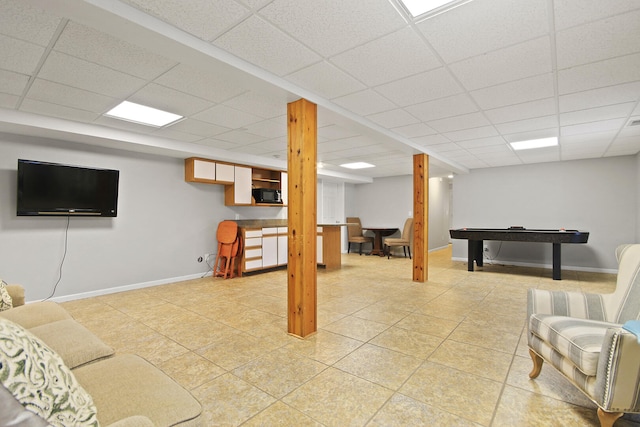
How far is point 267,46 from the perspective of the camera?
2164mm

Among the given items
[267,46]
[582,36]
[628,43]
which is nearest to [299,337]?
[267,46]

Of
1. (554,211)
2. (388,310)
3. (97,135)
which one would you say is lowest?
(388,310)

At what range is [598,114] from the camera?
3559 mm

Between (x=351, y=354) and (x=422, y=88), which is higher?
(x=422, y=88)

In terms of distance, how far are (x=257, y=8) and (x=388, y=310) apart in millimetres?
3347

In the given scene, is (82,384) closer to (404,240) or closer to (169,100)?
(169,100)

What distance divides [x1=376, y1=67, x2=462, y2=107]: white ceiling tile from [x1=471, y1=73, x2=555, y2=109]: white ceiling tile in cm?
33

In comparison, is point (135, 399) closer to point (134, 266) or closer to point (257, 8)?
point (257, 8)

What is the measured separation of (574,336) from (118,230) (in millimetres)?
5594

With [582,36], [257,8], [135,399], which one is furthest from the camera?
[582,36]

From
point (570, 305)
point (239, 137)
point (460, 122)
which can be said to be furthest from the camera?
point (239, 137)

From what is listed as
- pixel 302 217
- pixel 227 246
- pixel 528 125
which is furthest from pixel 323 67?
pixel 227 246

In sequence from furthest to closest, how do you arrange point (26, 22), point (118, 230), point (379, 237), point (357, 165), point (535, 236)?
1. point (379, 237)
2. point (357, 165)
3. point (535, 236)
4. point (118, 230)
5. point (26, 22)

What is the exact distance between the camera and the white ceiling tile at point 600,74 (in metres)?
2.40
